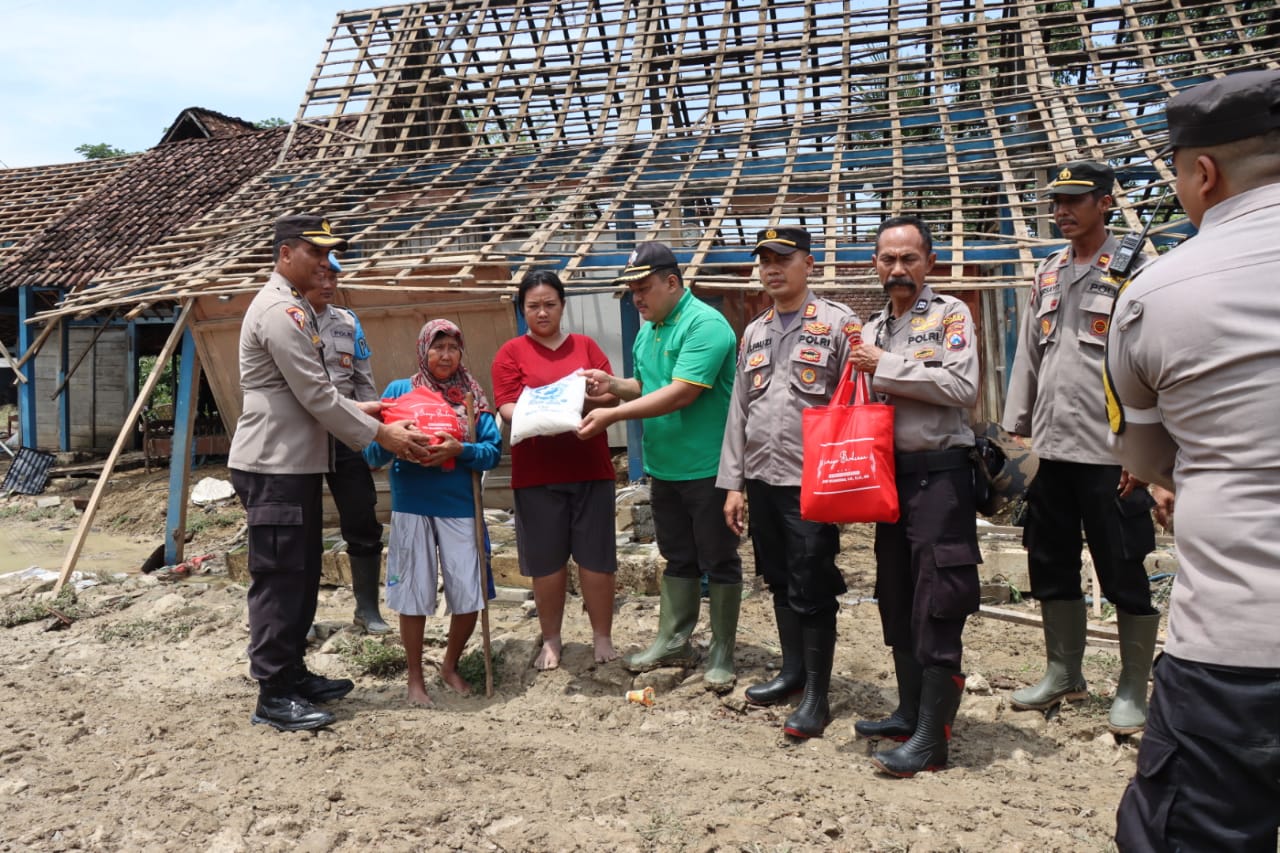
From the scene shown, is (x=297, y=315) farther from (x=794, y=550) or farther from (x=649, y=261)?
(x=794, y=550)

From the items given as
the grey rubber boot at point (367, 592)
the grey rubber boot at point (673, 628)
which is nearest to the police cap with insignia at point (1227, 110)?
the grey rubber boot at point (673, 628)

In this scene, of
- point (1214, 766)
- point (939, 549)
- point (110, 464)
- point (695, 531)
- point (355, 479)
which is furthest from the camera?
point (110, 464)

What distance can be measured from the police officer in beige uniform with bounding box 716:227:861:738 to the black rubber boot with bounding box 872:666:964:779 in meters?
0.44

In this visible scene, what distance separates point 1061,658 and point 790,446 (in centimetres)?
139

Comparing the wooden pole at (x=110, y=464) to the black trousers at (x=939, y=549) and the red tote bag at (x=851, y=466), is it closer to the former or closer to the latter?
the red tote bag at (x=851, y=466)

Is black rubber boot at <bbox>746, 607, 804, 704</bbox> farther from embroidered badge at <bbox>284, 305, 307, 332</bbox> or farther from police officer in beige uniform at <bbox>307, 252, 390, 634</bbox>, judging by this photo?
police officer in beige uniform at <bbox>307, 252, 390, 634</bbox>

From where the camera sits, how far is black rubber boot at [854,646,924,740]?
11.4ft

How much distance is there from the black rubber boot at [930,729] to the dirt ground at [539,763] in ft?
0.20

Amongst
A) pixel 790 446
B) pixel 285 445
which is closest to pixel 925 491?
pixel 790 446

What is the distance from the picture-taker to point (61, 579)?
6.46m

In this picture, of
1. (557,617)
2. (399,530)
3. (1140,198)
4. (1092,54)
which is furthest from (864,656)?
(1092,54)

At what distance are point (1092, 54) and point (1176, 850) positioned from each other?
29.6ft

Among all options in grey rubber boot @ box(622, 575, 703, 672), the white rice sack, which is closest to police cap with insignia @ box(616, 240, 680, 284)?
the white rice sack

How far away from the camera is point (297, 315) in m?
3.91
